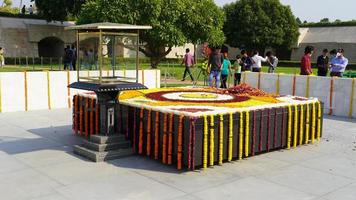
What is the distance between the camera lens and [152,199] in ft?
19.2

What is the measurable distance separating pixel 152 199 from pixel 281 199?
1.77 m

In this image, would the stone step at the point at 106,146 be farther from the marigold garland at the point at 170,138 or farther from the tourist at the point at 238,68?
the tourist at the point at 238,68

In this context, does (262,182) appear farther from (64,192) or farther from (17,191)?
(17,191)

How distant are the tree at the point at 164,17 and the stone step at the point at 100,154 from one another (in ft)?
51.8

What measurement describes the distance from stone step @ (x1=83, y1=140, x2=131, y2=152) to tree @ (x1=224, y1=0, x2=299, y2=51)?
44.1 metres

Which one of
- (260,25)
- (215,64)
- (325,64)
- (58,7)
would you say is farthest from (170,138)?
(260,25)

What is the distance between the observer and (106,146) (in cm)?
778

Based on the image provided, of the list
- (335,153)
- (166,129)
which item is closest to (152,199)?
(166,129)

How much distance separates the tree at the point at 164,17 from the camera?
76.0ft

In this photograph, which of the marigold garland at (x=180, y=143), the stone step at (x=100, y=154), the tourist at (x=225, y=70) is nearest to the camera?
the marigold garland at (x=180, y=143)

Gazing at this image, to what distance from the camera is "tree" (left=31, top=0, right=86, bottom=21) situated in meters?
44.1

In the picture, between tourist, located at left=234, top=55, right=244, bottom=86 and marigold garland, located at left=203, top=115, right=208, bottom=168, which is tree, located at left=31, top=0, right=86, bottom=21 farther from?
marigold garland, located at left=203, top=115, right=208, bottom=168

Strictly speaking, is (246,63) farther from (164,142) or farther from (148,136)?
(164,142)

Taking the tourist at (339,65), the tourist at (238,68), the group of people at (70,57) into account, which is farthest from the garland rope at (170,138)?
the group of people at (70,57)
